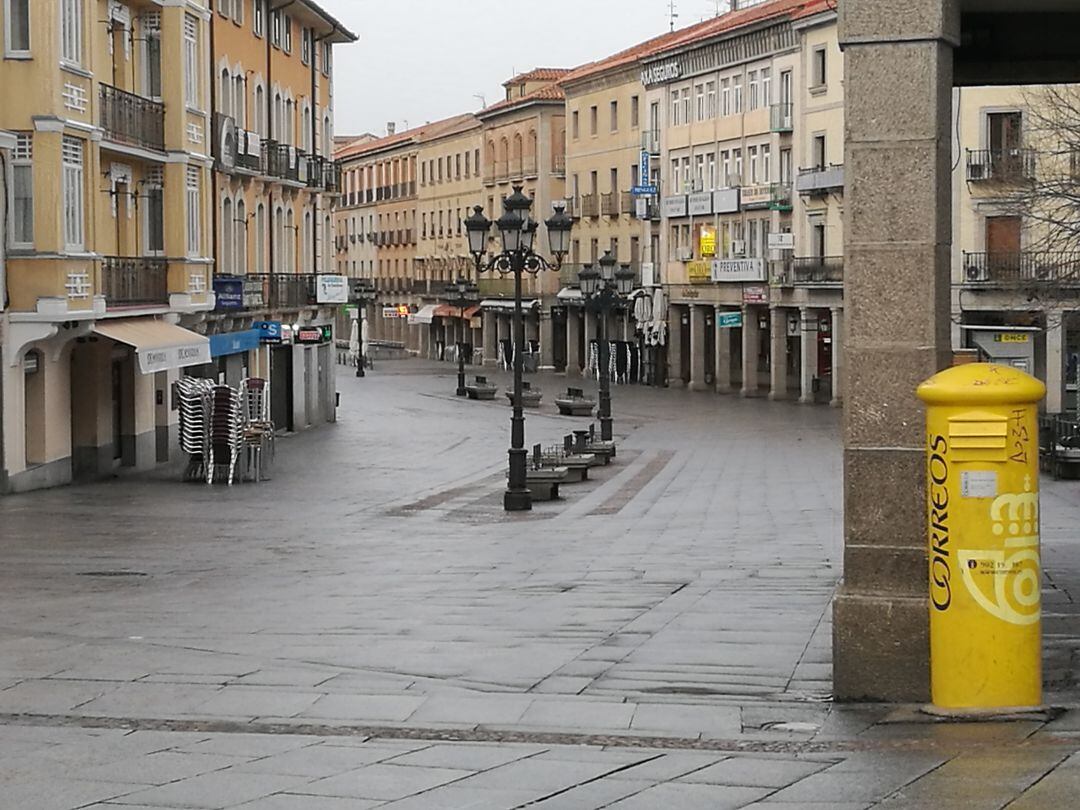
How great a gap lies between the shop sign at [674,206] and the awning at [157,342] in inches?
1792

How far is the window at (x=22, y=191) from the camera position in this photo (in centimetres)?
2908

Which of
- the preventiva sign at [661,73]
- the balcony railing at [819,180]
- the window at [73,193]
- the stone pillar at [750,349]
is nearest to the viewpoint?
the window at [73,193]

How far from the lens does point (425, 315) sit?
389 feet

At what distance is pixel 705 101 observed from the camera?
7831 centimetres

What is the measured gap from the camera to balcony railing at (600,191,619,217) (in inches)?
3509

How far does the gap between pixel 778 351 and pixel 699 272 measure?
27.3 feet

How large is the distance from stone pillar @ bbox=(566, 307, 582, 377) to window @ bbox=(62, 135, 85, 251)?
63.5m

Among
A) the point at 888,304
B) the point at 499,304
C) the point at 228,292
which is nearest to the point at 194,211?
the point at 228,292

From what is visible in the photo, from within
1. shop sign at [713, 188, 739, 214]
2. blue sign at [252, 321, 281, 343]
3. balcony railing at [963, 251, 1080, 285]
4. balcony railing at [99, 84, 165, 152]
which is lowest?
blue sign at [252, 321, 281, 343]

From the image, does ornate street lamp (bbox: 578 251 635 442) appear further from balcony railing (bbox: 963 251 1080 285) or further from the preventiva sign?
the preventiva sign

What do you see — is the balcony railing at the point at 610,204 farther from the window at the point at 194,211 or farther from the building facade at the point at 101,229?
the window at the point at 194,211

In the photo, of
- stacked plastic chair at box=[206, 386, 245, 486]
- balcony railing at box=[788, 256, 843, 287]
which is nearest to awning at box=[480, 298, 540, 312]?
balcony railing at box=[788, 256, 843, 287]

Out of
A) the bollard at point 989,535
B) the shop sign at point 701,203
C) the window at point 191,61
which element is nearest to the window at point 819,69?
the shop sign at point 701,203

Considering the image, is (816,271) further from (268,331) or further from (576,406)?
(268,331)
